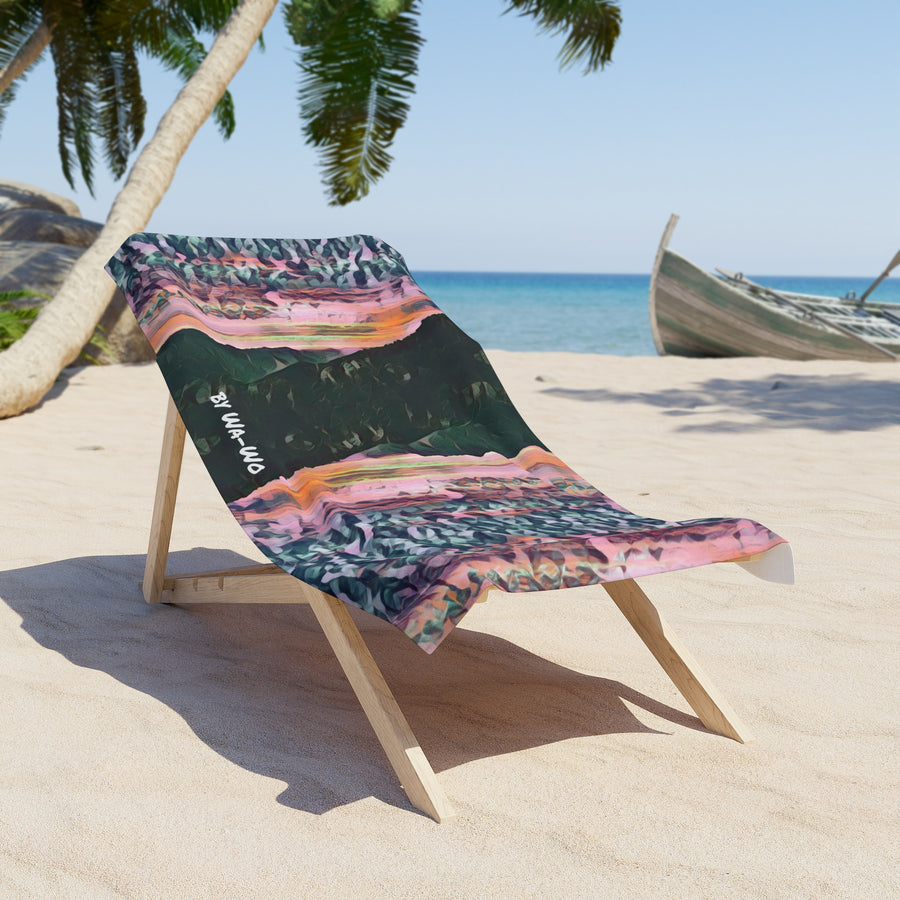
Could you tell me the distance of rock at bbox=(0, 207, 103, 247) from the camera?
10.1 metres

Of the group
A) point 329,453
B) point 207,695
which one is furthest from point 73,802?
point 329,453

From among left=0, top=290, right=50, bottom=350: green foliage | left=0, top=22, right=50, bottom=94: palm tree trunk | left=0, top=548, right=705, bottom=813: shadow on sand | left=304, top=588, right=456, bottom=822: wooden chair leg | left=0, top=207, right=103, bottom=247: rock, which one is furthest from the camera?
left=0, top=22, right=50, bottom=94: palm tree trunk

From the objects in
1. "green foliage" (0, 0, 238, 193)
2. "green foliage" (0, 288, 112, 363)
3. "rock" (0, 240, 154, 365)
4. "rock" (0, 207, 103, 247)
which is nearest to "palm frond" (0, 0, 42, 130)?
"green foliage" (0, 0, 238, 193)

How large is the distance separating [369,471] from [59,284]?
671cm

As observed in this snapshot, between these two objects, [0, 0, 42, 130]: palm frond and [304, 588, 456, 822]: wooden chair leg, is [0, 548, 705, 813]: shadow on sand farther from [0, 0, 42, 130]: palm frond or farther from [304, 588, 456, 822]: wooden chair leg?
[0, 0, 42, 130]: palm frond

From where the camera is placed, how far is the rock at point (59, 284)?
8375 millimetres

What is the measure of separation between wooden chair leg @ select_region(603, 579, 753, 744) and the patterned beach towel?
19cm

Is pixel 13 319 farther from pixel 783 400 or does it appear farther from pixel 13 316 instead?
pixel 783 400

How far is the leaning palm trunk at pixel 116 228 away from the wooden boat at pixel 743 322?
18.4 ft

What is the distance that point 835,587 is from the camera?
3.22 m

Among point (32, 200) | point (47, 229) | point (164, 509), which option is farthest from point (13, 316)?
point (32, 200)

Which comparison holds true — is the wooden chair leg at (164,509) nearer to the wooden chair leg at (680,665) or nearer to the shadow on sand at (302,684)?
the shadow on sand at (302,684)

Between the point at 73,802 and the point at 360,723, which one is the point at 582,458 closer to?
the point at 360,723

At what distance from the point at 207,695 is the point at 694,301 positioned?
984 centimetres
